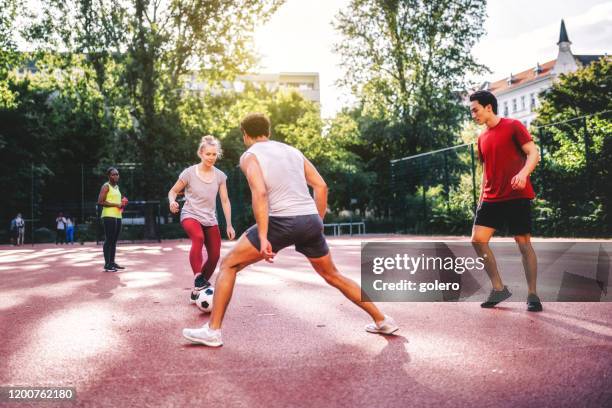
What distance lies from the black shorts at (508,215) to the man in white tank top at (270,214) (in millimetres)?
2198

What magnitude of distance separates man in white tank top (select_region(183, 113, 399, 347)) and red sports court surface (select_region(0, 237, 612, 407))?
20.5 inches

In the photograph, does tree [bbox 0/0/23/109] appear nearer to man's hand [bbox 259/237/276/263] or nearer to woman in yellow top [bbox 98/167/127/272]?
woman in yellow top [bbox 98/167/127/272]

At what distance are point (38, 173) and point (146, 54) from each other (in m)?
7.55

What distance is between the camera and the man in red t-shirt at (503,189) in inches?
231

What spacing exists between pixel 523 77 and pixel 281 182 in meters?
97.1

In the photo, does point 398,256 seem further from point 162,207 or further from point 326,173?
point 326,173

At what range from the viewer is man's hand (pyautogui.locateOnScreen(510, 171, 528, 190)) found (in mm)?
5441

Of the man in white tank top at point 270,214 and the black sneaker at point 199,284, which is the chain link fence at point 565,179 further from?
the man in white tank top at point 270,214

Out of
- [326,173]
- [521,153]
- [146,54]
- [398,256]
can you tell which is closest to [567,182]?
[398,256]

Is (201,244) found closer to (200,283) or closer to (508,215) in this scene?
(200,283)

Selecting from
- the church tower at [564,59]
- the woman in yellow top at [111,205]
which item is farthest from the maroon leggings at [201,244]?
the church tower at [564,59]

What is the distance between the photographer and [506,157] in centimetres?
591

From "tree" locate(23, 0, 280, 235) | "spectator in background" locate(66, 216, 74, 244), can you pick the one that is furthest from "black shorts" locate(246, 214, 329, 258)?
"spectator in background" locate(66, 216, 74, 244)

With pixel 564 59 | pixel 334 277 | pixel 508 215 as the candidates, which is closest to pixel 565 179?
pixel 508 215
